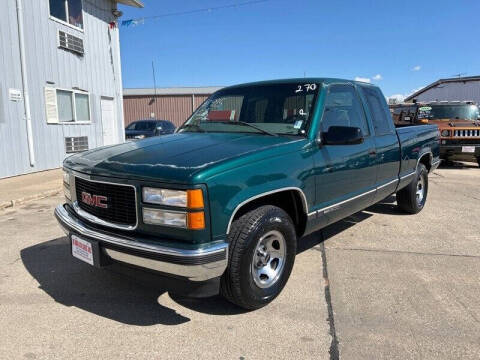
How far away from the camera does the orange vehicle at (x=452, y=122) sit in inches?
420

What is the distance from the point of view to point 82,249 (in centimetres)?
300

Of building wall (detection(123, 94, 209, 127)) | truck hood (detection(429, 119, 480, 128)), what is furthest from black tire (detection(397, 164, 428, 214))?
building wall (detection(123, 94, 209, 127))

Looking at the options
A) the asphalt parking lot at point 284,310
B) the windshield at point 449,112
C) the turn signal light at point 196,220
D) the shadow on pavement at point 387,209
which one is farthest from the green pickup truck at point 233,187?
the windshield at point 449,112

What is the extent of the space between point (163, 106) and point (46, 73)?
2063 cm

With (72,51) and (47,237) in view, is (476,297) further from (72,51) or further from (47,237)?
(72,51)

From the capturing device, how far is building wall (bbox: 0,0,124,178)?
9297 mm

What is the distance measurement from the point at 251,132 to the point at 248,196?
1.07 m

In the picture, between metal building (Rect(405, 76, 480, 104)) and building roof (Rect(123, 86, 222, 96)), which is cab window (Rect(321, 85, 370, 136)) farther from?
metal building (Rect(405, 76, 480, 104))

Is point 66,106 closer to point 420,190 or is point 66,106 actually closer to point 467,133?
point 420,190

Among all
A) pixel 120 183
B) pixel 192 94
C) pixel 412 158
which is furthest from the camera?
pixel 192 94

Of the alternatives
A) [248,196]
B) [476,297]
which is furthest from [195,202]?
[476,297]

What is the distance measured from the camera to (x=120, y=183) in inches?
108

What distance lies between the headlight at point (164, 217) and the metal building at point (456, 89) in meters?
31.4

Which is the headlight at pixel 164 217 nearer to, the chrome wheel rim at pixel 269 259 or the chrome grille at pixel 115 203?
the chrome grille at pixel 115 203
